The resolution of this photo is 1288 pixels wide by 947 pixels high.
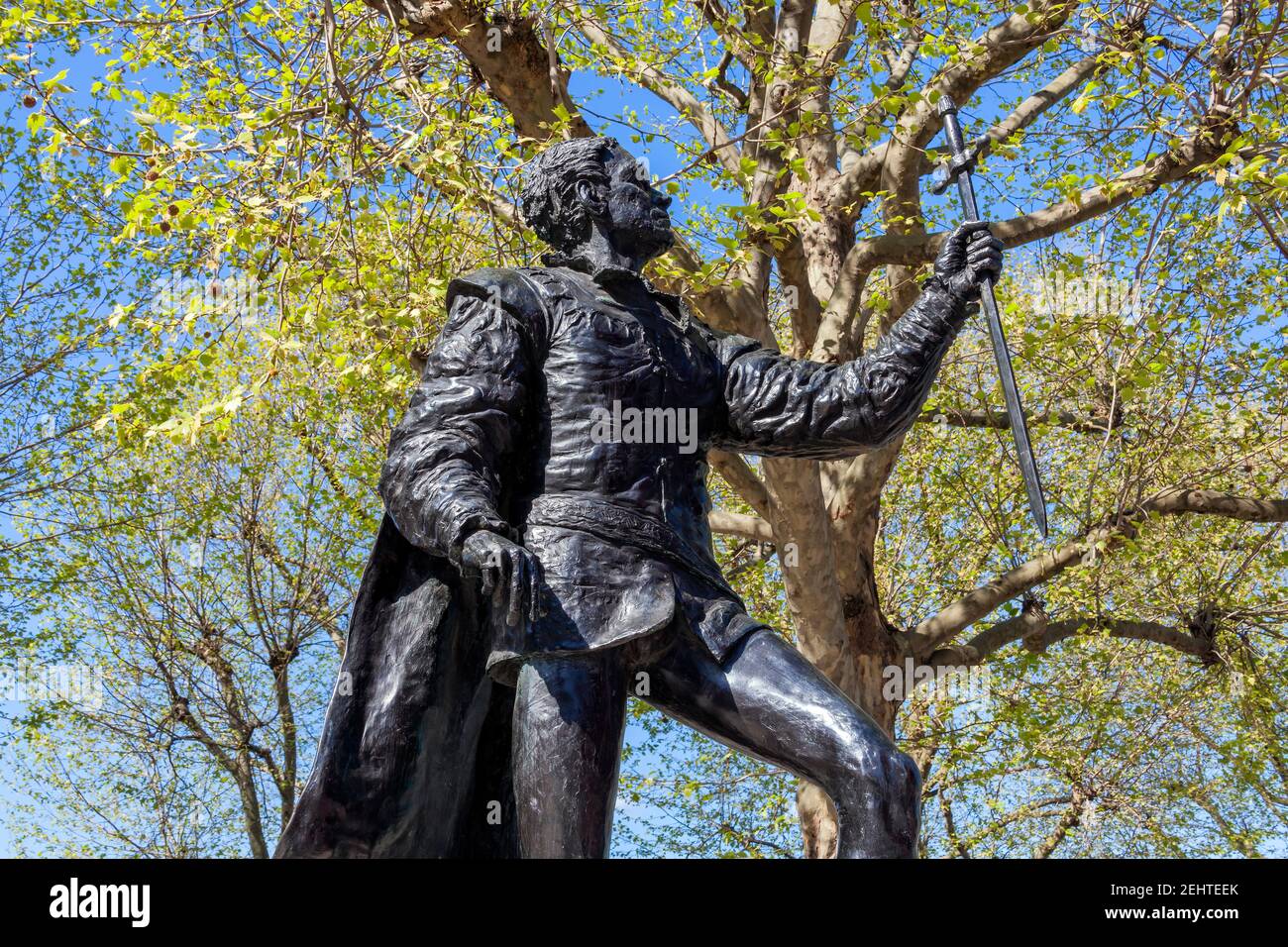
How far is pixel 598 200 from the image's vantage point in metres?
4.20

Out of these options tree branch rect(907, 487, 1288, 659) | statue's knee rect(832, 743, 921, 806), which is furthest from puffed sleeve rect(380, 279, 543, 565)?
tree branch rect(907, 487, 1288, 659)

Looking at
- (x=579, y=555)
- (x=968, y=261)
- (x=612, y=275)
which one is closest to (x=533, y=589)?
(x=579, y=555)

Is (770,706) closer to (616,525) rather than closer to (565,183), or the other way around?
(616,525)

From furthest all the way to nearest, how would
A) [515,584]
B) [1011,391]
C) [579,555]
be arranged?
[1011,391]
[579,555]
[515,584]

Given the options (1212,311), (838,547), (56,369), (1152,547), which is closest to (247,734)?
(56,369)

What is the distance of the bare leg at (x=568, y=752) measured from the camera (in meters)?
3.42

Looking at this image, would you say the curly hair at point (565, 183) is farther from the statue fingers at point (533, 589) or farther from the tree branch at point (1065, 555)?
the tree branch at point (1065, 555)

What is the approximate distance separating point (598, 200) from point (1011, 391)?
1270 mm

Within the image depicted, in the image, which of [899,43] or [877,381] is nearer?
[877,381]

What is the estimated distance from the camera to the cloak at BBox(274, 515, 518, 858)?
12.0 ft

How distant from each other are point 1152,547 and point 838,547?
3855mm

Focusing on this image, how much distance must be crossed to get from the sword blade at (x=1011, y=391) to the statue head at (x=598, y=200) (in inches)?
33.4
